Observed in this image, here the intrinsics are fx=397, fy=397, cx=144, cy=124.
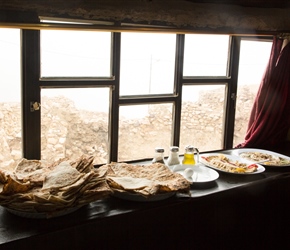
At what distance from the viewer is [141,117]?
9.27ft

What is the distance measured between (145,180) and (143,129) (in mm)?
878

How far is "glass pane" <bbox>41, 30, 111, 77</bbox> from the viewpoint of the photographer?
7.75ft

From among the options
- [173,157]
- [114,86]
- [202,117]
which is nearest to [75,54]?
[114,86]

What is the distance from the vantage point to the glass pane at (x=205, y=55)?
2930mm

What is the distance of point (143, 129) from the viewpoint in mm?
2846

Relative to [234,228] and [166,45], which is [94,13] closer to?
[166,45]

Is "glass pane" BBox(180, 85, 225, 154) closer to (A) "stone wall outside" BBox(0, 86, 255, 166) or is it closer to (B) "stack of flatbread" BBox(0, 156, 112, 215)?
(A) "stone wall outside" BBox(0, 86, 255, 166)

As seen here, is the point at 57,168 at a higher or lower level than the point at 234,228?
higher

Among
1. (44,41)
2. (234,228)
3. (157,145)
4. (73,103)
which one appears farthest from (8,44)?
(234,228)

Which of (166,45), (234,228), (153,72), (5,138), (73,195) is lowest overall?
(234,228)

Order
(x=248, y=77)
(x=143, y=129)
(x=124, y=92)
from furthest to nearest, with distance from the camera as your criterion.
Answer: (x=248, y=77), (x=143, y=129), (x=124, y=92)

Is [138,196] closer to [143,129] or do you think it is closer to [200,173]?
[200,173]

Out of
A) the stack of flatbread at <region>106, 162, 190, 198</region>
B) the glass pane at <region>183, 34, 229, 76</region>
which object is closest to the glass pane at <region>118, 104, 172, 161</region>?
the glass pane at <region>183, 34, 229, 76</region>

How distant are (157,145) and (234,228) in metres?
0.86
